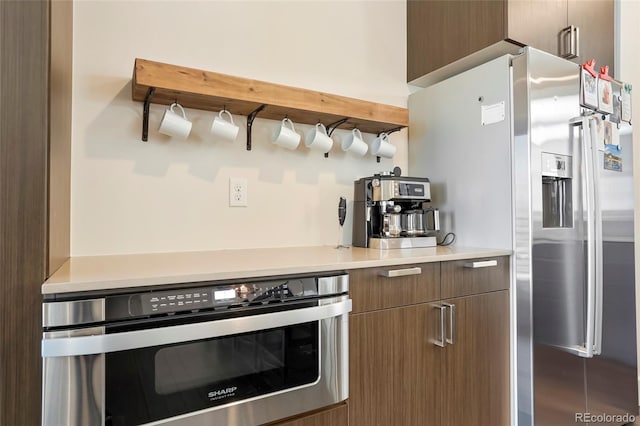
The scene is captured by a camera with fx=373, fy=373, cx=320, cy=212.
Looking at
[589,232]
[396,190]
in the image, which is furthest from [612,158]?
[396,190]

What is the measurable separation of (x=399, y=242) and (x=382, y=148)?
533 millimetres

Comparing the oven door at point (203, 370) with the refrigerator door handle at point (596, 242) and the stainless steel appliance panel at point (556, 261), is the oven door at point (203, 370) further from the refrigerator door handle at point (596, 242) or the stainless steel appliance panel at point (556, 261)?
the refrigerator door handle at point (596, 242)

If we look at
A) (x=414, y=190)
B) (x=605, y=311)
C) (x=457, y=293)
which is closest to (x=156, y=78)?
(x=414, y=190)

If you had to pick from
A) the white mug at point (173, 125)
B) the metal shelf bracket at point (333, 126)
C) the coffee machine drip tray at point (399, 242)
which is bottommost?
the coffee machine drip tray at point (399, 242)

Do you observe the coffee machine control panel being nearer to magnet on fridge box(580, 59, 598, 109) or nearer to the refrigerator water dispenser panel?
the refrigerator water dispenser panel

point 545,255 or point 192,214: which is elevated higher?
point 192,214

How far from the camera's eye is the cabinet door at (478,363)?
153 centimetres

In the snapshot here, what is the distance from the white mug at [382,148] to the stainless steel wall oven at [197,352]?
3.17 feet

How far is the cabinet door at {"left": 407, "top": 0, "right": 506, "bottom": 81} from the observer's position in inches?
70.7

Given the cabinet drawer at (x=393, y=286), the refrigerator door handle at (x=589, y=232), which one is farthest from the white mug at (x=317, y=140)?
the refrigerator door handle at (x=589, y=232)

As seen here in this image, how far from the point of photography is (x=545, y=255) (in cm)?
167

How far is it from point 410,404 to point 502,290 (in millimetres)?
667

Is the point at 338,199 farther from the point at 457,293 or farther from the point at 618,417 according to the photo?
the point at 618,417

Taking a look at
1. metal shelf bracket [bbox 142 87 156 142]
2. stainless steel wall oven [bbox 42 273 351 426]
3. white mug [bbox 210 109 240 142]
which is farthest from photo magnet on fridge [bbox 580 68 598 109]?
metal shelf bracket [bbox 142 87 156 142]
